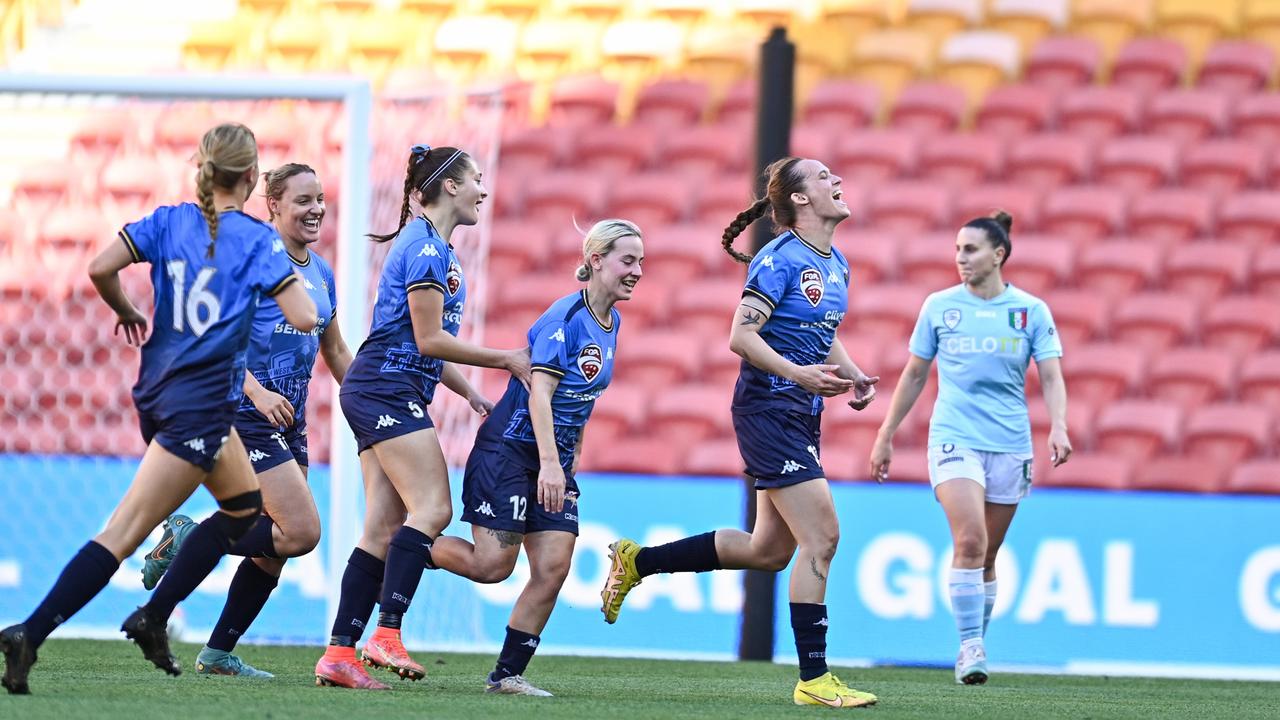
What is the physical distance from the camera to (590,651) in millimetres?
8484

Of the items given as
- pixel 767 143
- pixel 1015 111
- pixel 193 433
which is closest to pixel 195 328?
pixel 193 433

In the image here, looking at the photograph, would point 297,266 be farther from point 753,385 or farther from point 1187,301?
point 1187,301

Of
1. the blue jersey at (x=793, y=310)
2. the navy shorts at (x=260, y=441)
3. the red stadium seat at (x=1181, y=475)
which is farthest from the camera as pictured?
the red stadium seat at (x=1181, y=475)

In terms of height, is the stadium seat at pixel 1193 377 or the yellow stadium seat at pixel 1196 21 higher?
the yellow stadium seat at pixel 1196 21

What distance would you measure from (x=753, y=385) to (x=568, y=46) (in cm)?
850

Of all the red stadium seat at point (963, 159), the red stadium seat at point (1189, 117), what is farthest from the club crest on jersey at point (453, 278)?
the red stadium seat at point (1189, 117)

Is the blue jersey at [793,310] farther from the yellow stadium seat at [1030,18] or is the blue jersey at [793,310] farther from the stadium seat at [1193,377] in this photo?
the yellow stadium seat at [1030,18]

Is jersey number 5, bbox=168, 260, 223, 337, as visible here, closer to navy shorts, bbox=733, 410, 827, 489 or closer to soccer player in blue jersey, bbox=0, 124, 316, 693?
soccer player in blue jersey, bbox=0, 124, 316, 693

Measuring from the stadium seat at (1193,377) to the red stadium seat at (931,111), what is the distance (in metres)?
2.86

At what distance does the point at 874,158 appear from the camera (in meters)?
12.4

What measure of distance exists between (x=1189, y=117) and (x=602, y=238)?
27.2 feet

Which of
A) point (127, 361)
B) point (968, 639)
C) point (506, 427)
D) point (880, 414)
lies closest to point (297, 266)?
point (506, 427)

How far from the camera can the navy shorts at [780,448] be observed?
5461 millimetres

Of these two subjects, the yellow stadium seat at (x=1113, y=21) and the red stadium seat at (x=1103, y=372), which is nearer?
the red stadium seat at (x=1103, y=372)
